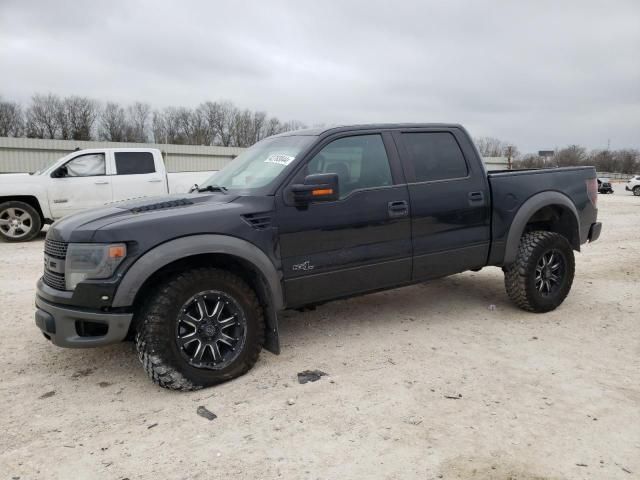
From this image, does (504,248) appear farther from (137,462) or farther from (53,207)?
(53,207)

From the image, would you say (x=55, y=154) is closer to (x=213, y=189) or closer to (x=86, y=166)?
(x=86, y=166)

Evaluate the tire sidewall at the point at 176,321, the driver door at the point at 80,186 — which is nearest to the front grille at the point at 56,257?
the tire sidewall at the point at 176,321

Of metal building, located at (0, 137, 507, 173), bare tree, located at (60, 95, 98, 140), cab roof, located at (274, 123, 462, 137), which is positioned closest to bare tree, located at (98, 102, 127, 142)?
bare tree, located at (60, 95, 98, 140)

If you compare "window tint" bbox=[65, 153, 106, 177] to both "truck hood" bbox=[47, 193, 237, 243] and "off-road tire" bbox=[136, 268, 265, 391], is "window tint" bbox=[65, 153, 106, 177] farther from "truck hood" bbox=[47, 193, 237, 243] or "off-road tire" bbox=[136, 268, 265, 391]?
"off-road tire" bbox=[136, 268, 265, 391]

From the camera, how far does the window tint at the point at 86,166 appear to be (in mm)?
10266

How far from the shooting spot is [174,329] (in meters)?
3.31

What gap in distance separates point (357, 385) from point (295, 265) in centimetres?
97

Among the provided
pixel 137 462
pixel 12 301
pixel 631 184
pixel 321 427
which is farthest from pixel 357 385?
pixel 631 184

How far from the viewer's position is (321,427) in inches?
116

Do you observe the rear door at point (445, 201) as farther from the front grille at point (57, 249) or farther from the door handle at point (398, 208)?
the front grille at point (57, 249)

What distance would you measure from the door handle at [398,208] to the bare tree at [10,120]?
64.4 meters

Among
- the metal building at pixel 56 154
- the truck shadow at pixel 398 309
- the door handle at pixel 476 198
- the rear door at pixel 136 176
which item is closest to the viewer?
the door handle at pixel 476 198

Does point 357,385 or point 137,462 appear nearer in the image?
point 137,462

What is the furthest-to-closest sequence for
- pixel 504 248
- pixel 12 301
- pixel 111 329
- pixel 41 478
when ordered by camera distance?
pixel 12 301, pixel 504 248, pixel 111 329, pixel 41 478
